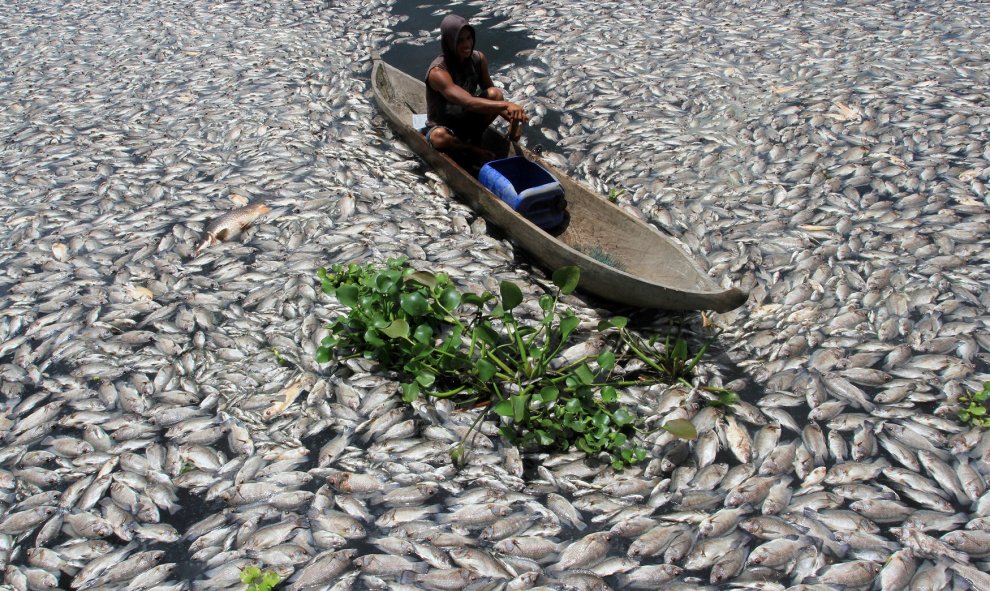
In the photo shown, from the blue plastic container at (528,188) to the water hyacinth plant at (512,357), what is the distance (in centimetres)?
90

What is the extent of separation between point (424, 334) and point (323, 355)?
638 mm

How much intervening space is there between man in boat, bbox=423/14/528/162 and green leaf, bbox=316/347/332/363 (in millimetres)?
2382

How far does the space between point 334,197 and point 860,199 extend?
4370mm

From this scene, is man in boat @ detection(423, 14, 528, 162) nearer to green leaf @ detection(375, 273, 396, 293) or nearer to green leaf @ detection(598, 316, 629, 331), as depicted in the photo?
green leaf @ detection(375, 273, 396, 293)

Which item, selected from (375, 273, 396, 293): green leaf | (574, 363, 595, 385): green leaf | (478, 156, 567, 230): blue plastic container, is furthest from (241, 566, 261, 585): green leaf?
(478, 156, 567, 230): blue plastic container

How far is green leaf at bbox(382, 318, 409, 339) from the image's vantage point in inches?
159

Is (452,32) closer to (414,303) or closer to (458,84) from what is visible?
(458,84)

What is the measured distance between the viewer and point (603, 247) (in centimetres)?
509

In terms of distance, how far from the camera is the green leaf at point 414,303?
421 centimetres

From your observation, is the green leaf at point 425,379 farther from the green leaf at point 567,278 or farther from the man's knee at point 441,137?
the man's knee at point 441,137

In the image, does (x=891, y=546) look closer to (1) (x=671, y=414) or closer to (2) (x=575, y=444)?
(1) (x=671, y=414)

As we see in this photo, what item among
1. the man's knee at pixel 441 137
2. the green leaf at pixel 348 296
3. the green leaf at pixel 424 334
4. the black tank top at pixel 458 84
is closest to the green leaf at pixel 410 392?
the green leaf at pixel 424 334

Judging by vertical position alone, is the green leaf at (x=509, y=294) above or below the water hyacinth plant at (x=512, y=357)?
above

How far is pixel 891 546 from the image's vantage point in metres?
3.11
